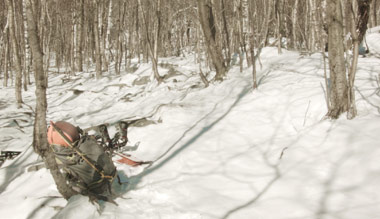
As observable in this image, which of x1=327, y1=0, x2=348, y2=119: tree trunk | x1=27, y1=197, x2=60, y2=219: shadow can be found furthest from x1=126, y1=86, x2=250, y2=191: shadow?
x1=327, y1=0, x2=348, y2=119: tree trunk

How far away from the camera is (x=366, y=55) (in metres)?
6.96

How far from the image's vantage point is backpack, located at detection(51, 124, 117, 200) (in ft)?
10.4

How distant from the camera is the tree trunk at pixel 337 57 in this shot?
395cm

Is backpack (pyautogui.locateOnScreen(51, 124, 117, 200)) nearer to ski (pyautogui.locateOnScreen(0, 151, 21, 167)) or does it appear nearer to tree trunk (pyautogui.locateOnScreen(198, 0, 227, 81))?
ski (pyautogui.locateOnScreen(0, 151, 21, 167))

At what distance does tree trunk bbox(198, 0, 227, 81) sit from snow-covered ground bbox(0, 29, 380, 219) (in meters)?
0.68

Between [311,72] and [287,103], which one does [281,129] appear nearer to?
[287,103]

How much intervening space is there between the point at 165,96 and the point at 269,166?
5.72 metres

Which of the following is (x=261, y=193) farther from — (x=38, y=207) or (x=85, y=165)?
(x=38, y=207)

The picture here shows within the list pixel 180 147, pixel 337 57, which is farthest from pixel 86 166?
pixel 337 57

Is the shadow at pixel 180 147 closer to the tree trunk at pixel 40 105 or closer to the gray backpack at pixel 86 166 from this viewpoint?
the gray backpack at pixel 86 166

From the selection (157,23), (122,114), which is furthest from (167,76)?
(122,114)

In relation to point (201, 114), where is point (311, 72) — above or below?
above

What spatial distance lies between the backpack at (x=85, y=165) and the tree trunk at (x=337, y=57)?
3.47 meters

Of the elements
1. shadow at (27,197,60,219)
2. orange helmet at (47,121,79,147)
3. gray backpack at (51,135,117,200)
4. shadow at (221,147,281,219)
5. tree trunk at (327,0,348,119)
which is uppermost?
tree trunk at (327,0,348,119)
